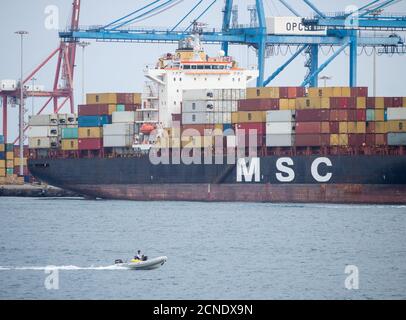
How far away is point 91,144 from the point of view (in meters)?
83.6

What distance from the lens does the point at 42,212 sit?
2995 inches

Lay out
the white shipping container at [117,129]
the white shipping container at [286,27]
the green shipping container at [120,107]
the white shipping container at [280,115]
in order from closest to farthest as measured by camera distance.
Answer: the white shipping container at [280,115], the white shipping container at [117,129], the green shipping container at [120,107], the white shipping container at [286,27]

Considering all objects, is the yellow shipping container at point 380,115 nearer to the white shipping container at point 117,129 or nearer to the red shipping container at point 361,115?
the red shipping container at point 361,115

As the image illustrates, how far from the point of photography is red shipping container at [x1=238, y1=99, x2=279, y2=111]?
76.9m

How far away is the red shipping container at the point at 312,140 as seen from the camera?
74938 millimetres

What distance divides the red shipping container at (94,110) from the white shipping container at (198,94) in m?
5.54

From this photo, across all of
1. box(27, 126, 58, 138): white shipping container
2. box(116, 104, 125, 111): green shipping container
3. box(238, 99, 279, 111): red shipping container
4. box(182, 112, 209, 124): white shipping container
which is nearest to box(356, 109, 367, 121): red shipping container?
box(238, 99, 279, 111): red shipping container

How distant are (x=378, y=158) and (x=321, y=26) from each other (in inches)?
556

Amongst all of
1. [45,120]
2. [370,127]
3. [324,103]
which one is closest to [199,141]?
[324,103]

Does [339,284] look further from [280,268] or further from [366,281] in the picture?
[280,268]

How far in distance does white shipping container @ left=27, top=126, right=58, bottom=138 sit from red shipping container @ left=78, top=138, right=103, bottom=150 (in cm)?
440

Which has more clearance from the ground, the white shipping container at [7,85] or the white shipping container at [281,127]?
the white shipping container at [7,85]

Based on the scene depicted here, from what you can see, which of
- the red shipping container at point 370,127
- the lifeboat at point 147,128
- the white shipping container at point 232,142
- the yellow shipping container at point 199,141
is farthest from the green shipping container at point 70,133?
the red shipping container at point 370,127
